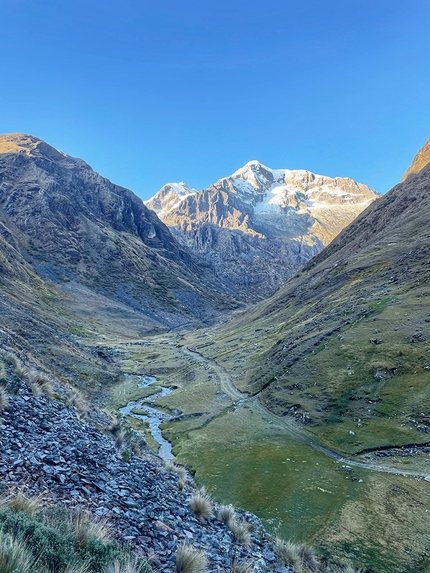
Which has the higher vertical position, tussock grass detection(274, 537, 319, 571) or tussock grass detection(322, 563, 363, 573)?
tussock grass detection(274, 537, 319, 571)

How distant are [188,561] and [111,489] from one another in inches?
216

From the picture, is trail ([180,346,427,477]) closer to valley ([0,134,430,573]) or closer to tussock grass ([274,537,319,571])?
valley ([0,134,430,573])

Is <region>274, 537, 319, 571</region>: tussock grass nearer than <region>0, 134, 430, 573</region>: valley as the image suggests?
Yes

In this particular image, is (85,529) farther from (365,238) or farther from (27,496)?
(365,238)

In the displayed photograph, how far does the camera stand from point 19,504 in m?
9.95

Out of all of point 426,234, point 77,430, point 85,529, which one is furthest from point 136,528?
point 426,234

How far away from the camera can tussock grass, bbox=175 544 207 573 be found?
433 inches

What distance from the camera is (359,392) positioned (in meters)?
47.9

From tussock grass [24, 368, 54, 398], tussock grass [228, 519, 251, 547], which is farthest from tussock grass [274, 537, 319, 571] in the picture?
tussock grass [24, 368, 54, 398]

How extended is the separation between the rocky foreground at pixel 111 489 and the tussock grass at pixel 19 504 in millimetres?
1550

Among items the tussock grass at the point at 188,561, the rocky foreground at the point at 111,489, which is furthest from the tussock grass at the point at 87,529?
the tussock grass at the point at 188,561

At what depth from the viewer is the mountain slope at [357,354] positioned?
42.3 m

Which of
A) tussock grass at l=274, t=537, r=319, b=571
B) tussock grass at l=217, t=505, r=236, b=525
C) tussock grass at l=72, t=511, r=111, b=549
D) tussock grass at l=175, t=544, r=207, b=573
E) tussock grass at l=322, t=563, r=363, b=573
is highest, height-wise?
tussock grass at l=72, t=511, r=111, b=549

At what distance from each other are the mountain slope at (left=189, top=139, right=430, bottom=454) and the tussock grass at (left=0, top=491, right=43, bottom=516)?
123 ft
